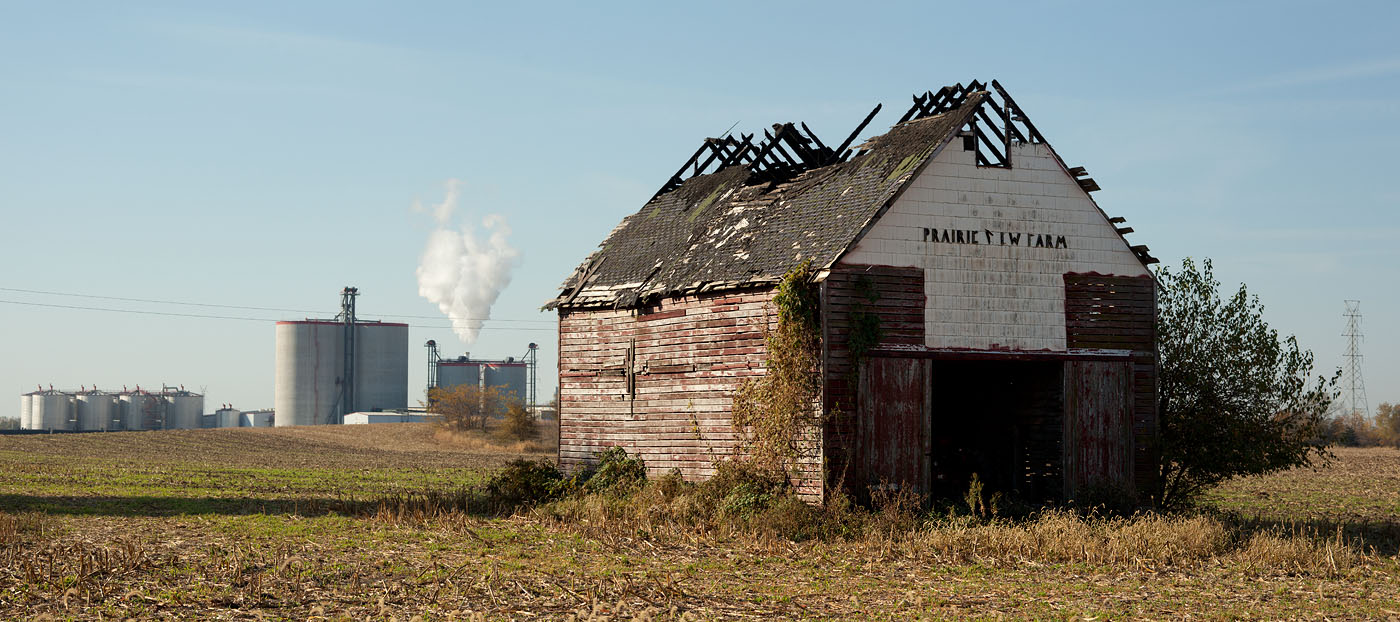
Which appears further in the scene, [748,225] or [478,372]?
[478,372]

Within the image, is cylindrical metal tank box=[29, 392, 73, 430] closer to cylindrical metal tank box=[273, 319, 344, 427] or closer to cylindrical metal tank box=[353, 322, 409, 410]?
cylindrical metal tank box=[273, 319, 344, 427]

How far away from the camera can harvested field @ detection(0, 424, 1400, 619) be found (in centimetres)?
1488

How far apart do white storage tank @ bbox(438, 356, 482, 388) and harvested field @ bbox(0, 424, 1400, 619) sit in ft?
339

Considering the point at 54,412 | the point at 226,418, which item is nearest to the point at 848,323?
the point at 54,412

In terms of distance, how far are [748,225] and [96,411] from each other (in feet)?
424

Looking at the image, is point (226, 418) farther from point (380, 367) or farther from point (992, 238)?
point (992, 238)

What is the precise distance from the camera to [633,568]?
59.5 ft

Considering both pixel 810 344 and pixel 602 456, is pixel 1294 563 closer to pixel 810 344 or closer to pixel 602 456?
→ pixel 810 344

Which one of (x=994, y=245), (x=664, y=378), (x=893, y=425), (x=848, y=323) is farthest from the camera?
(x=664, y=378)

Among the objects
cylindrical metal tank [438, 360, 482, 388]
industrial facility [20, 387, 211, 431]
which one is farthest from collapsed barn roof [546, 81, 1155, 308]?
industrial facility [20, 387, 211, 431]

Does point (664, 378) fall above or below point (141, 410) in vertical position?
above

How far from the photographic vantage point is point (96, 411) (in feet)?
458

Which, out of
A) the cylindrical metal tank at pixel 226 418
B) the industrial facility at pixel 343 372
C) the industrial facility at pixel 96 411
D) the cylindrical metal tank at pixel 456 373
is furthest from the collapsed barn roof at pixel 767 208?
the cylindrical metal tank at pixel 226 418

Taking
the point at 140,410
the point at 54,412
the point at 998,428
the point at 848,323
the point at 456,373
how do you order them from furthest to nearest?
the point at 140,410, the point at 54,412, the point at 456,373, the point at 998,428, the point at 848,323
